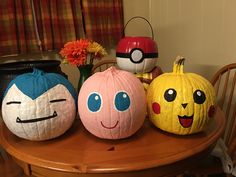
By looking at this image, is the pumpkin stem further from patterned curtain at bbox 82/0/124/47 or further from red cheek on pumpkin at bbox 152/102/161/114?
patterned curtain at bbox 82/0/124/47

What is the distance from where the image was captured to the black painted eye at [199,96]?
722 mm

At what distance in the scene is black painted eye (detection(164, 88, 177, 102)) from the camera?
28.8 inches

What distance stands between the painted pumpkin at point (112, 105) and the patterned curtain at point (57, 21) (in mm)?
1087

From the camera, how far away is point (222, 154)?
114 cm

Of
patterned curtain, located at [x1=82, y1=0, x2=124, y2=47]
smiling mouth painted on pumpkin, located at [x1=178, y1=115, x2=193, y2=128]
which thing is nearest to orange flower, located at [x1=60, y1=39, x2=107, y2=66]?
smiling mouth painted on pumpkin, located at [x1=178, y1=115, x2=193, y2=128]

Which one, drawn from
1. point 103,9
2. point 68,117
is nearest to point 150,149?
point 68,117

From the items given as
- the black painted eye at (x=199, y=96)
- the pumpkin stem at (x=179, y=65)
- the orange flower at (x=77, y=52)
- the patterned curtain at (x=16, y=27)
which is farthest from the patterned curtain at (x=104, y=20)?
the black painted eye at (x=199, y=96)

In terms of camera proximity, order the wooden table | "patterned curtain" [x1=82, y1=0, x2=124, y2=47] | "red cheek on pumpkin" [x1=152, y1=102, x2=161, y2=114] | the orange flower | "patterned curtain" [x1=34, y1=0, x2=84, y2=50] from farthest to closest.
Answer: "patterned curtain" [x1=82, y1=0, x2=124, y2=47]
"patterned curtain" [x1=34, y1=0, x2=84, y2=50]
the orange flower
"red cheek on pumpkin" [x1=152, y1=102, x2=161, y2=114]
the wooden table

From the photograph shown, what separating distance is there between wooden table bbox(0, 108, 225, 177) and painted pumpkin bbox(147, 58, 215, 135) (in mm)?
46

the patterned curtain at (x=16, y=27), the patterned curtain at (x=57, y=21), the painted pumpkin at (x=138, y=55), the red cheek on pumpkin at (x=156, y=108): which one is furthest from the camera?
the patterned curtain at (x=57, y=21)

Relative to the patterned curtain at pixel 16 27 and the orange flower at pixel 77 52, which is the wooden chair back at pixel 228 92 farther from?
the patterned curtain at pixel 16 27

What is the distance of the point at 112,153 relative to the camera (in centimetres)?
70

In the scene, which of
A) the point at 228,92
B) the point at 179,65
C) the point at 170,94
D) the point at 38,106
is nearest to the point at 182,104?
the point at 170,94

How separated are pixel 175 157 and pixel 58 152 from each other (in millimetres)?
318
